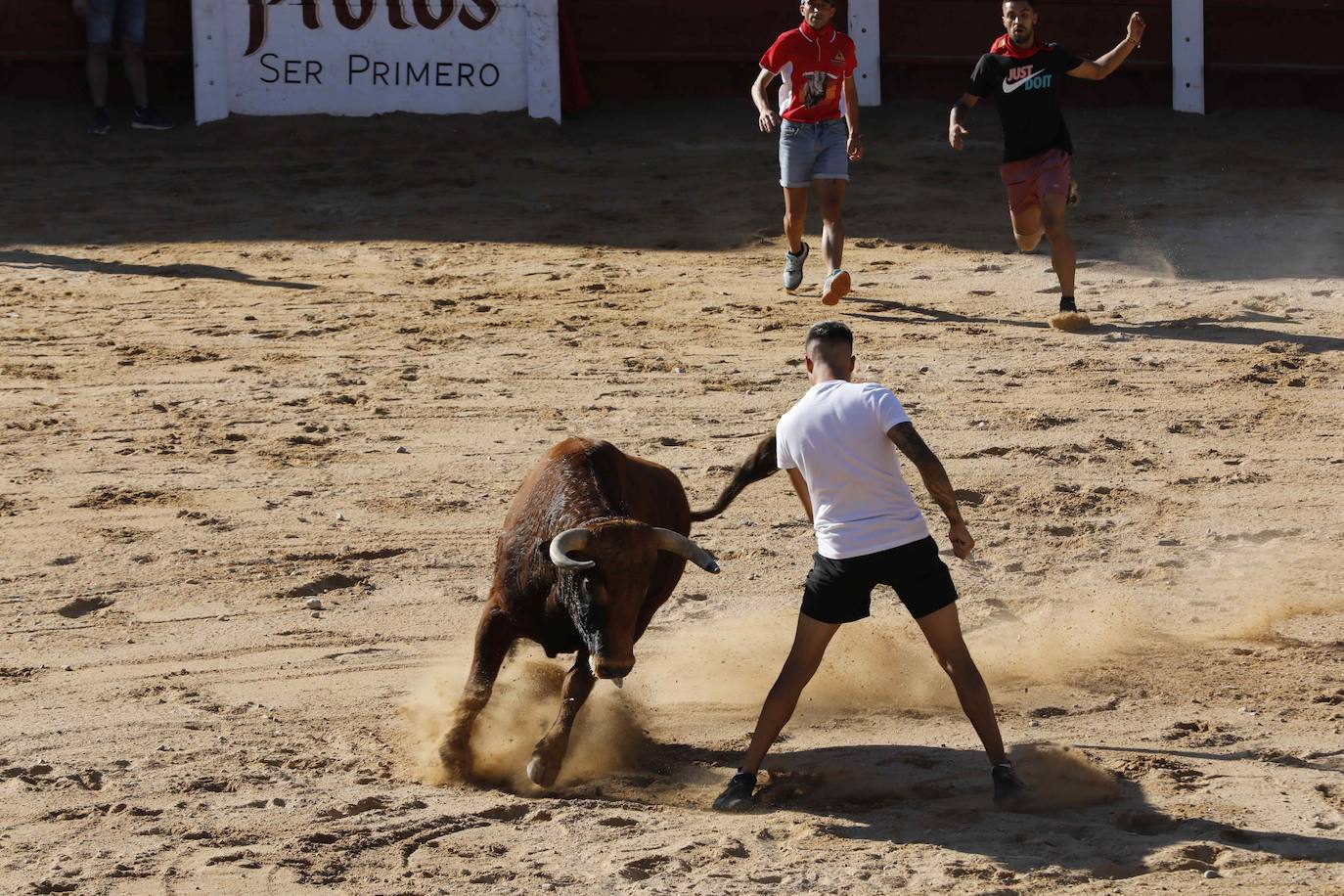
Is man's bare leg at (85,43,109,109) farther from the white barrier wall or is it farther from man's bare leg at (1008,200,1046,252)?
Answer: man's bare leg at (1008,200,1046,252)

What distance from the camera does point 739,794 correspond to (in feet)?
15.9

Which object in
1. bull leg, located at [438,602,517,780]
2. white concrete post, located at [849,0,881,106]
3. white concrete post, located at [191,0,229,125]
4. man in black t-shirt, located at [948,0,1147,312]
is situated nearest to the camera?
bull leg, located at [438,602,517,780]

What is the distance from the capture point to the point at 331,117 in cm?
1433

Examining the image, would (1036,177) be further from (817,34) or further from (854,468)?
(854,468)

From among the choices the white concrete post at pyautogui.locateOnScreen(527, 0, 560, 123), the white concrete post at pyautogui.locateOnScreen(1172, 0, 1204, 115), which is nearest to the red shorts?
the white concrete post at pyautogui.locateOnScreen(1172, 0, 1204, 115)

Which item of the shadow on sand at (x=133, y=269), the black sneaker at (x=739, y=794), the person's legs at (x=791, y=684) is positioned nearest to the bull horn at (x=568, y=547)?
the person's legs at (x=791, y=684)

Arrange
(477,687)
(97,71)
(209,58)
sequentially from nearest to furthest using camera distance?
(477,687)
(97,71)
(209,58)

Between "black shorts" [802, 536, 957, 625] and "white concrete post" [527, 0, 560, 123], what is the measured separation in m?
10.3

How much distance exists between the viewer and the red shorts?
9312 mm

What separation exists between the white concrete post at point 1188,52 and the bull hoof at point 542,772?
11281 millimetres

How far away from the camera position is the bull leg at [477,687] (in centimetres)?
507

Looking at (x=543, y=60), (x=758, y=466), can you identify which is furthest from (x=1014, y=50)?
(x=543, y=60)

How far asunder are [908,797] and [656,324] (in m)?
5.17

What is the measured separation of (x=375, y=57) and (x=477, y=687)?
33.6ft
